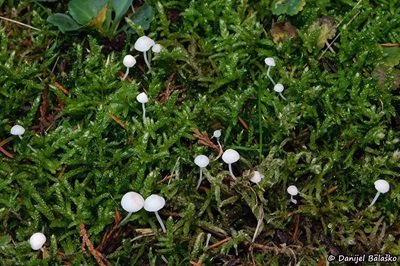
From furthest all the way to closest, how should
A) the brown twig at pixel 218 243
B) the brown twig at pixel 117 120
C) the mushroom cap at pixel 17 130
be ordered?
the brown twig at pixel 117 120 < the mushroom cap at pixel 17 130 < the brown twig at pixel 218 243

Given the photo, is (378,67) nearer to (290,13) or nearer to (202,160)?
(290,13)

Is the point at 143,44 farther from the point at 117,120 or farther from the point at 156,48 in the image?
the point at 117,120

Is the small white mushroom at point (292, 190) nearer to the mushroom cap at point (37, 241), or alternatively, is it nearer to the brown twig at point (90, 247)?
the brown twig at point (90, 247)

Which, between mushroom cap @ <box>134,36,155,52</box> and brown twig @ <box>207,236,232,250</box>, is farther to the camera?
mushroom cap @ <box>134,36,155,52</box>

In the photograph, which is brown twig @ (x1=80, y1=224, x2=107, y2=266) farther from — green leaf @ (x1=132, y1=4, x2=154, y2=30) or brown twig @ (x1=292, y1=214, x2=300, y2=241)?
green leaf @ (x1=132, y1=4, x2=154, y2=30)

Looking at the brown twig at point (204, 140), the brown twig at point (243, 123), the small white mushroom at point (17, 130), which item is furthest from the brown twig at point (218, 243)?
the small white mushroom at point (17, 130)

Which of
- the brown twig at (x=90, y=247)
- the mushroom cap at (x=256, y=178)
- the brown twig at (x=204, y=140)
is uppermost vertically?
the brown twig at (x=204, y=140)

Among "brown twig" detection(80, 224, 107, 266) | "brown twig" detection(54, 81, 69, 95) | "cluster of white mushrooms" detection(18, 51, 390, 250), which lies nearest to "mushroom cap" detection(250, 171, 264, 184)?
"cluster of white mushrooms" detection(18, 51, 390, 250)
